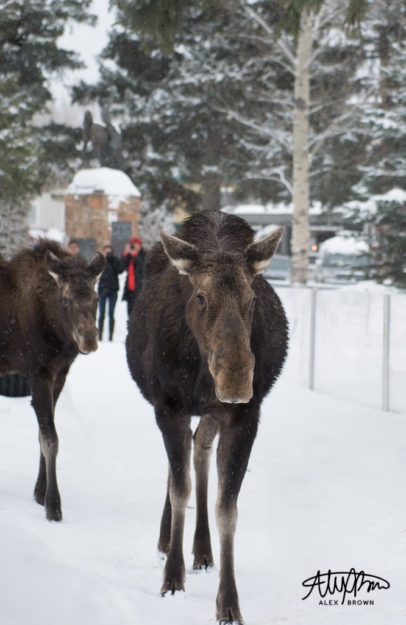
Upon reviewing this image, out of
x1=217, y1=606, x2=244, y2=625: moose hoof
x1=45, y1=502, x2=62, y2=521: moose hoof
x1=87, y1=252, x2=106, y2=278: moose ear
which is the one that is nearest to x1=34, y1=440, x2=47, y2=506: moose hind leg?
x1=45, y1=502, x2=62, y2=521: moose hoof

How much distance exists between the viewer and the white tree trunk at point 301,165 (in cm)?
2305

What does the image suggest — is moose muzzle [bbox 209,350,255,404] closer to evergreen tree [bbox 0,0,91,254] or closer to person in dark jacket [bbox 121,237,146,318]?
person in dark jacket [bbox 121,237,146,318]

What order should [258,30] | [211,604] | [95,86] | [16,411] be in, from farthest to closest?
[95,86]
[258,30]
[16,411]
[211,604]

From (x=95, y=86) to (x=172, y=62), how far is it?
147 inches

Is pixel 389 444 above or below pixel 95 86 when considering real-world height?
below

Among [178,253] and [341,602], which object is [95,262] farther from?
[341,602]

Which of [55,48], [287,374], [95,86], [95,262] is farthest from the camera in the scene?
[95,86]

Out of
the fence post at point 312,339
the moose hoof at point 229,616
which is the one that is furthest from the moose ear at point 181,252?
the fence post at point 312,339

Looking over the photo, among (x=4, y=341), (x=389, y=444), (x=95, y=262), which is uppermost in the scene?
(x=95, y=262)

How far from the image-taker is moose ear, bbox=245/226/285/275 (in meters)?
3.93

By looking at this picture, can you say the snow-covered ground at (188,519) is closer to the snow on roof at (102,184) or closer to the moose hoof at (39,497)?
the moose hoof at (39,497)

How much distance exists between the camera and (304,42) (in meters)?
23.3

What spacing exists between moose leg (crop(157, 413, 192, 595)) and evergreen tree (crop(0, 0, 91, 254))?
54.9ft

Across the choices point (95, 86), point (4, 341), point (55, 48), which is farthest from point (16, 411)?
point (95, 86)
